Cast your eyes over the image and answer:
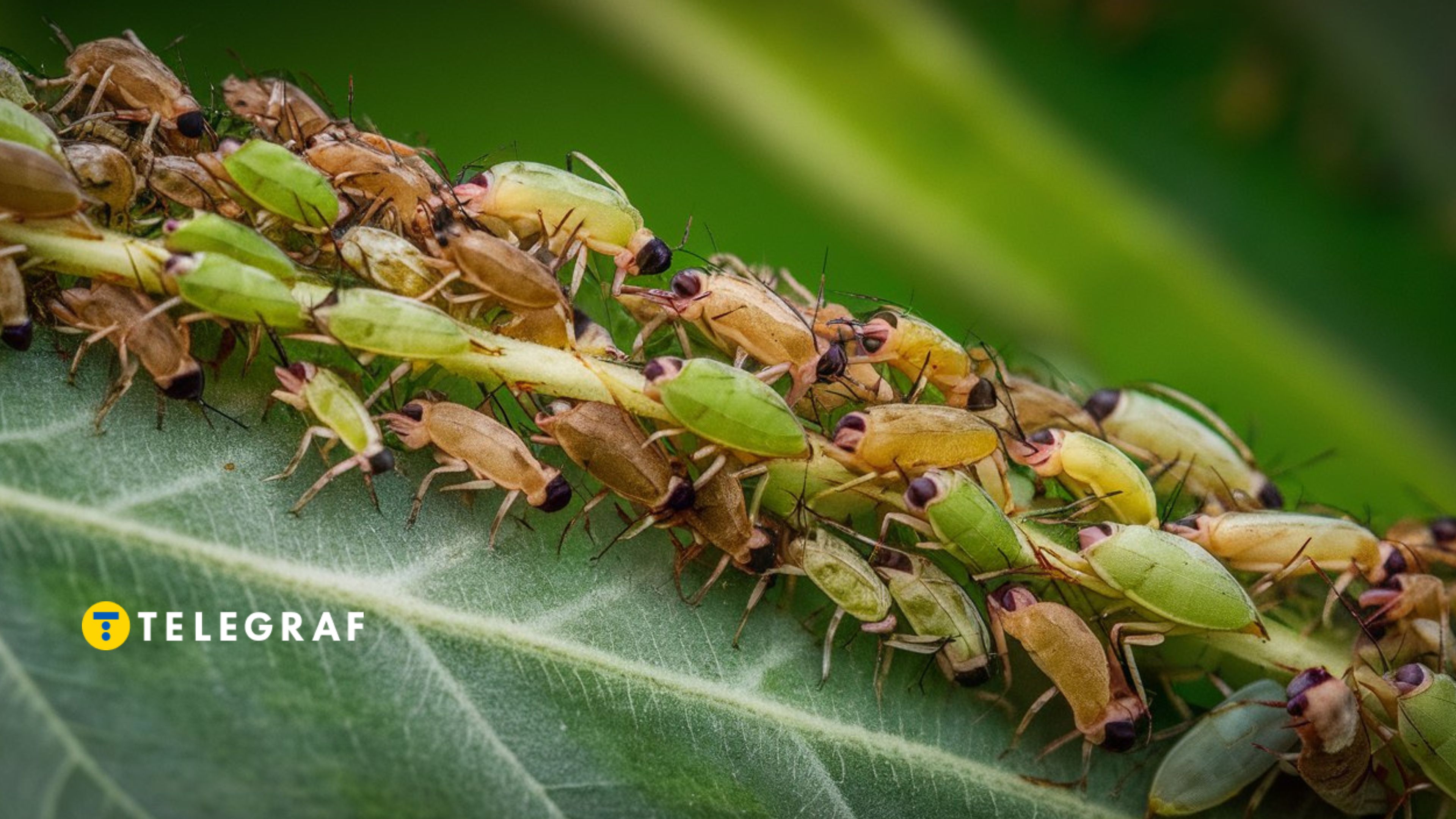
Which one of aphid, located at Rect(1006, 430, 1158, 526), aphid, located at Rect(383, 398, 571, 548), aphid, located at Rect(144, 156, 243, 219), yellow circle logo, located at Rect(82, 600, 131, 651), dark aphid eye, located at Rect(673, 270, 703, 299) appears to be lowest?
yellow circle logo, located at Rect(82, 600, 131, 651)

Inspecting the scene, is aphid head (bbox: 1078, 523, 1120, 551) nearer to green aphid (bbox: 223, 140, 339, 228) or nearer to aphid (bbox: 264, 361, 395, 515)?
aphid (bbox: 264, 361, 395, 515)

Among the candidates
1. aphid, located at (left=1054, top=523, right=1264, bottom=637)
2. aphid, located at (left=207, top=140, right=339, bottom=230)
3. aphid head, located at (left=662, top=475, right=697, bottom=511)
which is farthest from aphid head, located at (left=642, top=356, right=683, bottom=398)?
aphid, located at (left=1054, top=523, right=1264, bottom=637)

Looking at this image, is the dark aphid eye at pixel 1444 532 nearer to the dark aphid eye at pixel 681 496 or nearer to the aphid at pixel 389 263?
the dark aphid eye at pixel 681 496

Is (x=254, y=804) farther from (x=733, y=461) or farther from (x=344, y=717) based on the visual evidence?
(x=733, y=461)

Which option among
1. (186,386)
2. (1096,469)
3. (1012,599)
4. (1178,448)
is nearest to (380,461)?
(186,386)

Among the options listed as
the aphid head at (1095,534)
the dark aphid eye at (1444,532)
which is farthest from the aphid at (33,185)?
the dark aphid eye at (1444,532)

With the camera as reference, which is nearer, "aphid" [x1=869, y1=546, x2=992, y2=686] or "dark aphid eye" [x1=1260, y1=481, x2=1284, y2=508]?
"aphid" [x1=869, y1=546, x2=992, y2=686]

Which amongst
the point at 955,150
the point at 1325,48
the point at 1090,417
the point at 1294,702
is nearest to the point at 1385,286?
the point at 1325,48
